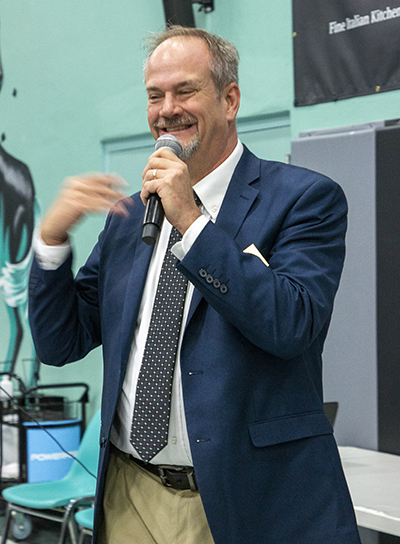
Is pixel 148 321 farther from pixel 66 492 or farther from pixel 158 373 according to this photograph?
pixel 66 492

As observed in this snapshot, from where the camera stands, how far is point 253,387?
1.36m

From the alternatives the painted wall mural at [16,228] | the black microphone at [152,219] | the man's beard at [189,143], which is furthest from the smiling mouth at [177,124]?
the painted wall mural at [16,228]

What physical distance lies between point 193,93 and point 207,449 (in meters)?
0.78

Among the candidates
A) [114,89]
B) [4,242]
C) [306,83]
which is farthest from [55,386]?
[306,83]

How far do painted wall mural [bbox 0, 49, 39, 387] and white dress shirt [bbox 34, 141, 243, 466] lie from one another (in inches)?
149

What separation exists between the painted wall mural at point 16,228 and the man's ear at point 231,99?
3.79 m

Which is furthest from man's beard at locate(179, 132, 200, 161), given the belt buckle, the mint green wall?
the mint green wall

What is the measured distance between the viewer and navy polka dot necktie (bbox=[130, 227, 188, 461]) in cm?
142

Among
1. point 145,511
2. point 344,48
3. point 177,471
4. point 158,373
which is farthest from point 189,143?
point 344,48

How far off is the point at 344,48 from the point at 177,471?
2.76m

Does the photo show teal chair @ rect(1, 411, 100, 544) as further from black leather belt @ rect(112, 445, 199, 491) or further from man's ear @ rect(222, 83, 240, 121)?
man's ear @ rect(222, 83, 240, 121)

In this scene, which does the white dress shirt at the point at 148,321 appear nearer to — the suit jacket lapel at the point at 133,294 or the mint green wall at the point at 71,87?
→ the suit jacket lapel at the point at 133,294

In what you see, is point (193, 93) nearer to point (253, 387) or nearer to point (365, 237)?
point (253, 387)

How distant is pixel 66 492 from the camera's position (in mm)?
3467
